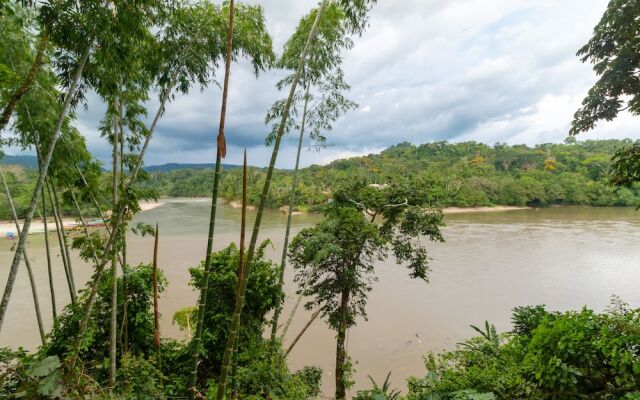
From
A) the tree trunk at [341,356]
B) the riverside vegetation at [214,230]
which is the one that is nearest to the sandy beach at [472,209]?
the riverside vegetation at [214,230]

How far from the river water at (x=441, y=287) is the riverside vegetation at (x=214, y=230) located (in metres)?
1.99

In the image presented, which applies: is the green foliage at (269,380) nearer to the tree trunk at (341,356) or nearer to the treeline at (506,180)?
the tree trunk at (341,356)

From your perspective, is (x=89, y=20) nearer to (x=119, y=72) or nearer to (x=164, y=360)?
(x=119, y=72)

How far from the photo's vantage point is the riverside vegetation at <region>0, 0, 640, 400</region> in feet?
8.49

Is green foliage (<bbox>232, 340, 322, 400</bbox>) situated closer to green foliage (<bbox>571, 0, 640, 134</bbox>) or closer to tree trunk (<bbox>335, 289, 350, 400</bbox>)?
tree trunk (<bbox>335, 289, 350, 400</bbox>)

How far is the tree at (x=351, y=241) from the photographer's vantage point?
5676 millimetres

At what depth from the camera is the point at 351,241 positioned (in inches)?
225

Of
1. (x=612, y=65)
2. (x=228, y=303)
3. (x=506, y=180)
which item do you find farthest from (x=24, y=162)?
(x=612, y=65)

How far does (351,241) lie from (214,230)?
2.49m

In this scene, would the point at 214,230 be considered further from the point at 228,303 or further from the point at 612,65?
the point at 612,65

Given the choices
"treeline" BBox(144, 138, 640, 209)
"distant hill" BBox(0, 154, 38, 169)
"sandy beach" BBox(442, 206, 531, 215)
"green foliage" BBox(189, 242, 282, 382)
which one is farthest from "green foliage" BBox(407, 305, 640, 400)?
"sandy beach" BBox(442, 206, 531, 215)

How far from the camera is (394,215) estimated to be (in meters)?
6.26

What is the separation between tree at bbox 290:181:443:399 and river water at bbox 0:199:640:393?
1.23m

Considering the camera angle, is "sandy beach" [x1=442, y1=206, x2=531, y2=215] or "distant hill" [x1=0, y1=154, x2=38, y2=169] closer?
"distant hill" [x1=0, y1=154, x2=38, y2=169]
